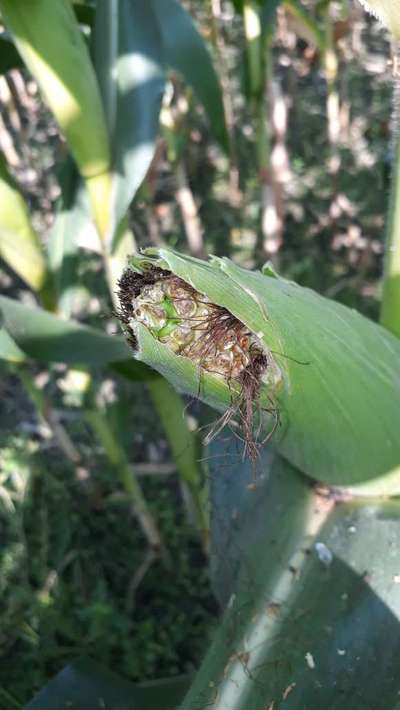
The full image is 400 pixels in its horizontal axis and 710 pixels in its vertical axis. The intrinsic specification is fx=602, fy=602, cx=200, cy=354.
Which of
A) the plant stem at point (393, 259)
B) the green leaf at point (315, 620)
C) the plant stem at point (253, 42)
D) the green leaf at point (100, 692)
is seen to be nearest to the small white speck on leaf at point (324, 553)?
the green leaf at point (315, 620)

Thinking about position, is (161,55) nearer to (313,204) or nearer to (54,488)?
(54,488)

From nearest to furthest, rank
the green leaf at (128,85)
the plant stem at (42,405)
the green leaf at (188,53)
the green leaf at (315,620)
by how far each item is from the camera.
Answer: the green leaf at (315,620) < the green leaf at (128,85) < the green leaf at (188,53) < the plant stem at (42,405)

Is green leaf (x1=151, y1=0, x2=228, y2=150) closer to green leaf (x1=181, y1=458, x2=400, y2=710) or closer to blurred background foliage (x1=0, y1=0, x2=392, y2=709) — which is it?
blurred background foliage (x1=0, y1=0, x2=392, y2=709)

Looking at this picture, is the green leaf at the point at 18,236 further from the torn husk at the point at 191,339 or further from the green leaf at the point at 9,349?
the torn husk at the point at 191,339

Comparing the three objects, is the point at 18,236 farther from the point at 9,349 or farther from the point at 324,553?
the point at 324,553

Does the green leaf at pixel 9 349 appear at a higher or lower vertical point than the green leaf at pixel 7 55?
→ lower

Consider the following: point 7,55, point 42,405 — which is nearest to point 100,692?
point 42,405

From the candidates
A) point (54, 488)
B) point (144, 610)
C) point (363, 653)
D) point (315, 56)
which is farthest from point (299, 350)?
point (315, 56)
